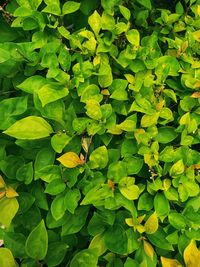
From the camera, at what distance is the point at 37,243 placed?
1254 mm

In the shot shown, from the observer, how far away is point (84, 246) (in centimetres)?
154

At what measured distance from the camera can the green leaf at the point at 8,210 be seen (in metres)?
1.42

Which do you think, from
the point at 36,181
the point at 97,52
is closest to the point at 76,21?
the point at 97,52

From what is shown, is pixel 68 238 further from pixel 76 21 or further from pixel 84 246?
pixel 76 21

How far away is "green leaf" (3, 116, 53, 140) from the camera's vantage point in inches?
55.3

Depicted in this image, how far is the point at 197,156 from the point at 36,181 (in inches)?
24.4

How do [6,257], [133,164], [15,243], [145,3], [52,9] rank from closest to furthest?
[6,257]
[15,243]
[133,164]
[52,9]
[145,3]

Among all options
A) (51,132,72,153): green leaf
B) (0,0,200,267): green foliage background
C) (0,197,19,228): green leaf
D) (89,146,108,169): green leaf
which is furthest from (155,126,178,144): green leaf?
(0,197,19,228): green leaf

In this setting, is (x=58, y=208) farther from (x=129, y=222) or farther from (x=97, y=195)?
(x=129, y=222)

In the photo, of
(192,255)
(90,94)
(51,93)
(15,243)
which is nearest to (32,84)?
(51,93)

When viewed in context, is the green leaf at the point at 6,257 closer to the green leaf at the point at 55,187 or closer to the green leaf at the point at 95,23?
the green leaf at the point at 55,187

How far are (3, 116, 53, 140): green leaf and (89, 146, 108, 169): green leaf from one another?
0.18m

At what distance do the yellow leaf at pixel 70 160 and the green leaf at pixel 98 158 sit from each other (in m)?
0.04

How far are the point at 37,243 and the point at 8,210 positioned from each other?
236mm
